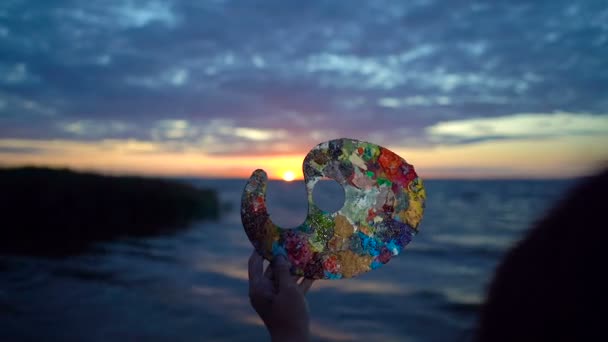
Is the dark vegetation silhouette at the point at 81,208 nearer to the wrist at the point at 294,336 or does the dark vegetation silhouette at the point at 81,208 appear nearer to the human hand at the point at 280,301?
the human hand at the point at 280,301

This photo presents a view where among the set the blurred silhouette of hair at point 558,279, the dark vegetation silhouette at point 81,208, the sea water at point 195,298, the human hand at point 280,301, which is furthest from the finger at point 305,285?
the dark vegetation silhouette at point 81,208

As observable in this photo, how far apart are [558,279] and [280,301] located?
3.72ft

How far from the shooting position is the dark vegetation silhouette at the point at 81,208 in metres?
12.7

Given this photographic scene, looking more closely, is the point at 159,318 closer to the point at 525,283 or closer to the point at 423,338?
the point at 423,338

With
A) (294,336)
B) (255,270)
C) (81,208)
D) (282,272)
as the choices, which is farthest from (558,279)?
(81,208)

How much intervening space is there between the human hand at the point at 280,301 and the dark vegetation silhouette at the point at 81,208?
10678 mm

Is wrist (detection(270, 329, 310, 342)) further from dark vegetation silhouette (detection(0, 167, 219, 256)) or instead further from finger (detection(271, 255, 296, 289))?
dark vegetation silhouette (detection(0, 167, 219, 256))

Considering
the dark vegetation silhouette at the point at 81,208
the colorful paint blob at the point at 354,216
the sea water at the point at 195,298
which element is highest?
the colorful paint blob at the point at 354,216

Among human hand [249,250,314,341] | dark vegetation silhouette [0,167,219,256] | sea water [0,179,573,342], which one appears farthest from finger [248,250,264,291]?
dark vegetation silhouette [0,167,219,256]

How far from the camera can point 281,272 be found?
175 cm

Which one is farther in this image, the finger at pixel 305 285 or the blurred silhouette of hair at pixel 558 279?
the finger at pixel 305 285

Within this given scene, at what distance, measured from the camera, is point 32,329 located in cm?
602

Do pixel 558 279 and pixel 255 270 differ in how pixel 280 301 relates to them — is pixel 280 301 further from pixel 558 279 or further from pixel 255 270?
pixel 558 279

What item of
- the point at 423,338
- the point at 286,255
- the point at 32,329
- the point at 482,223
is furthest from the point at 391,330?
the point at 482,223
